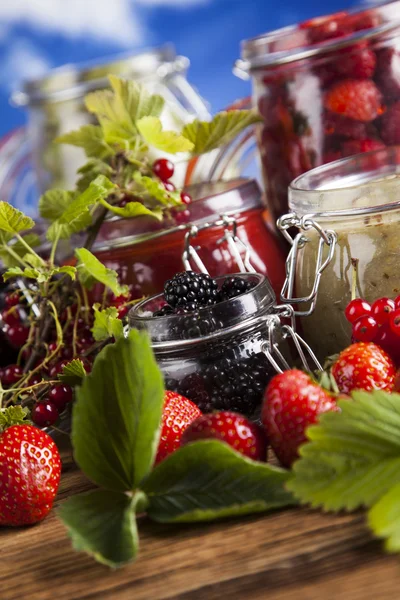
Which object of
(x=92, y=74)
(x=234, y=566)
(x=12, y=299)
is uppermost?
(x=92, y=74)

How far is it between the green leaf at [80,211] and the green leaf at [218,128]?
0.18 meters

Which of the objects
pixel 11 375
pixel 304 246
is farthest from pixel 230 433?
pixel 11 375

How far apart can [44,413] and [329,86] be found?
1.59 ft

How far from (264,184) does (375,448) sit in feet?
1.89

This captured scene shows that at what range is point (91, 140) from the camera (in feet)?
3.34

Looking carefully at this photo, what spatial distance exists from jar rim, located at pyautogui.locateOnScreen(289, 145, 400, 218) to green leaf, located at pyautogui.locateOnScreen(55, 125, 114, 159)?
27cm

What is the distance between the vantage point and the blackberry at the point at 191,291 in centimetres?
73

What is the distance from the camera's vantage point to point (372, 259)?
2.48 feet

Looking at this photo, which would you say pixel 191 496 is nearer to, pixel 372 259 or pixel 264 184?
pixel 372 259

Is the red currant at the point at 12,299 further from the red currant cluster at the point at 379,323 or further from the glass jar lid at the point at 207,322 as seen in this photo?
the red currant cluster at the point at 379,323

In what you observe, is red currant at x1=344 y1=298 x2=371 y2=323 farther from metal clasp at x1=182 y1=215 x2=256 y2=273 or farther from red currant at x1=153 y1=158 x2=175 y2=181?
red currant at x1=153 y1=158 x2=175 y2=181

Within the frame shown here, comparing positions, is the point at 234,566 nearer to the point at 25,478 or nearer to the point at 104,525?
the point at 104,525

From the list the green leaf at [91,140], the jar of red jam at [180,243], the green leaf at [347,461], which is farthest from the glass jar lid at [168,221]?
the green leaf at [347,461]

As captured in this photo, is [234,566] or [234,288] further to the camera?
[234,288]
